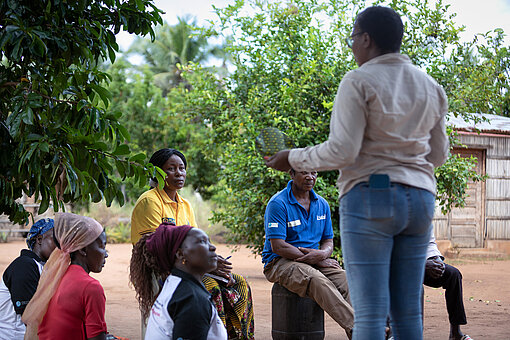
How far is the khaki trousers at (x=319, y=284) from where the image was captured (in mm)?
4688

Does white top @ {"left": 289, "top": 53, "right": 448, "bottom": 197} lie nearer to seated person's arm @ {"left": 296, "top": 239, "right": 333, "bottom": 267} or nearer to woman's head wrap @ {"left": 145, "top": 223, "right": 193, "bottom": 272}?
woman's head wrap @ {"left": 145, "top": 223, "right": 193, "bottom": 272}

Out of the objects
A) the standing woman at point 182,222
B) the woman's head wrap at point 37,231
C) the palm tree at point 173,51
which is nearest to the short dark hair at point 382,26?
the standing woman at point 182,222

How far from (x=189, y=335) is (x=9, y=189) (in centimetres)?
203

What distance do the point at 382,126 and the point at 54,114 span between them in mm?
2241

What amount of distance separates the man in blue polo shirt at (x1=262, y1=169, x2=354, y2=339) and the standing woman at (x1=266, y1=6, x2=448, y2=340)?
1.89m

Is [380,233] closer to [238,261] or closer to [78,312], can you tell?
[78,312]

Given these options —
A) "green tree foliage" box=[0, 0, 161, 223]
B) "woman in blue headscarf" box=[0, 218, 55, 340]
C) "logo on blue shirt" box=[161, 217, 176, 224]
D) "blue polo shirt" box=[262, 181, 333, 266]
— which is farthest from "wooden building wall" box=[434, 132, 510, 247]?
"woman in blue headscarf" box=[0, 218, 55, 340]

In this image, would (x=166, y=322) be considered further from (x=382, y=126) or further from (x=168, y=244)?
(x=382, y=126)

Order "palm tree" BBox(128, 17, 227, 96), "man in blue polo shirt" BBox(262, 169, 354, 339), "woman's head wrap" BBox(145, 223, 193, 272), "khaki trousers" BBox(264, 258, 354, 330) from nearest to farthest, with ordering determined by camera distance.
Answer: "woman's head wrap" BBox(145, 223, 193, 272) → "khaki trousers" BBox(264, 258, 354, 330) → "man in blue polo shirt" BBox(262, 169, 354, 339) → "palm tree" BBox(128, 17, 227, 96)

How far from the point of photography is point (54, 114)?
13.0 feet

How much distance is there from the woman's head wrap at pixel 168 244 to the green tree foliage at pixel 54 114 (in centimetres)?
91

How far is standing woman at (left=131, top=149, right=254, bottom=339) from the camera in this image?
4383 millimetres

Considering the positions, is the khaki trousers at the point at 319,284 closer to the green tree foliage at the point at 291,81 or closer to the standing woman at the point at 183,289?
the standing woman at the point at 183,289

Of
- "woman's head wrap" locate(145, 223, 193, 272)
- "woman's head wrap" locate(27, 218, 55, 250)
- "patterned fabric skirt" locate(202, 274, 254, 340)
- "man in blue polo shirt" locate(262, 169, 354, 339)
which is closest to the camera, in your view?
"woman's head wrap" locate(145, 223, 193, 272)
